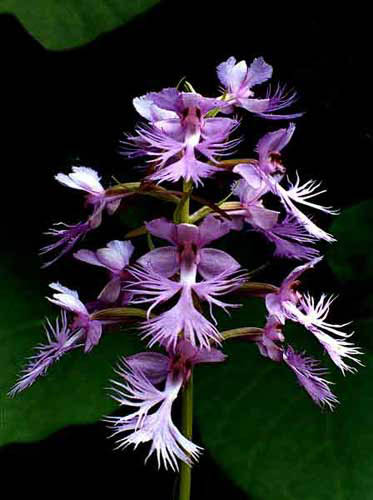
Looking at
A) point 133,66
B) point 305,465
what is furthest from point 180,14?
point 305,465

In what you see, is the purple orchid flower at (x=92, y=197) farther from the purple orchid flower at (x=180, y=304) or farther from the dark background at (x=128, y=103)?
the dark background at (x=128, y=103)

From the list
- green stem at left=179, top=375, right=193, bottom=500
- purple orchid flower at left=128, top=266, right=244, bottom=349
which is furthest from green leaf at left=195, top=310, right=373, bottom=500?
purple orchid flower at left=128, top=266, right=244, bottom=349

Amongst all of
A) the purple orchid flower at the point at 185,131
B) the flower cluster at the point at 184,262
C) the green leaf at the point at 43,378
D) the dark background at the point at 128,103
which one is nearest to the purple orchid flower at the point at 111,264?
the flower cluster at the point at 184,262

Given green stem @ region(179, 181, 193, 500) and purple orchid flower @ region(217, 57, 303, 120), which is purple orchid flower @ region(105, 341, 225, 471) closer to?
green stem @ region(179, 181, 193, 500)

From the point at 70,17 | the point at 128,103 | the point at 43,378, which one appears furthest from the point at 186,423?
the point at 128,103

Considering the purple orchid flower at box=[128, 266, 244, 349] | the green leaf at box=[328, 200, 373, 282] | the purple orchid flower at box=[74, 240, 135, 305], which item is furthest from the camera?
the green leaf at box=[328, 200, 373, 282]

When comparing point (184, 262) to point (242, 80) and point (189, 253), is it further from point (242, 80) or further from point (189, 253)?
point (242, 80)

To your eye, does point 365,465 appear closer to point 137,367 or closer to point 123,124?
point 137,367
